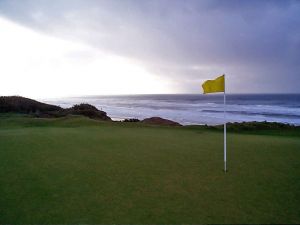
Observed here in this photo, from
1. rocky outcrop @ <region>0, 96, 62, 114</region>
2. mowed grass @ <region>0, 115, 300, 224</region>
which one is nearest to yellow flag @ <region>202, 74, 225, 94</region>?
mowed grass @ <region>0, 115, 300, 224</region>

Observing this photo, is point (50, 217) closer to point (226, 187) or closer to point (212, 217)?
point (212, 217)

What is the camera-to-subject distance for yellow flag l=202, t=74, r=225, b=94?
5518 millimetres

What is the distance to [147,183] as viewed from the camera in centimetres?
486

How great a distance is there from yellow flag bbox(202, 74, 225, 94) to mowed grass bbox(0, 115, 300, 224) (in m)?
1.55

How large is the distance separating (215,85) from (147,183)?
227 cm

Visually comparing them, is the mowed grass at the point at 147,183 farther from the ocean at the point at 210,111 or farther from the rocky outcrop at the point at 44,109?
the ocean at the point at 210,111

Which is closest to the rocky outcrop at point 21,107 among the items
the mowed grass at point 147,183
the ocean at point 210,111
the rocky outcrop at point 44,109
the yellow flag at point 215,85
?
the rocky outcrop at point 44,109

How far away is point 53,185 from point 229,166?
3.46 m

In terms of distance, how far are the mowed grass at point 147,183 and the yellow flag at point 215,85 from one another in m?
1.55

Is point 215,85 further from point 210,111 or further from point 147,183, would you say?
point 210,111

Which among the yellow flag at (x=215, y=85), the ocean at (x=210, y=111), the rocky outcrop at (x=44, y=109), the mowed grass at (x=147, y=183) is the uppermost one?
the yellow flag at (x=215, y=85)

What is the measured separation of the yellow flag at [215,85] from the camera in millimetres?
5518

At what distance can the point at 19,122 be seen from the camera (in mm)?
15031

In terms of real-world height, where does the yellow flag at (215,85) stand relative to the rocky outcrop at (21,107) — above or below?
above
